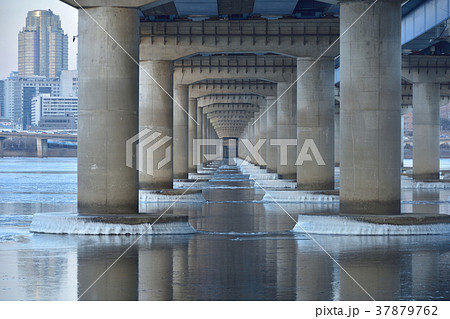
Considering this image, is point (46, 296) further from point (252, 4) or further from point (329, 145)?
point (329, 145)

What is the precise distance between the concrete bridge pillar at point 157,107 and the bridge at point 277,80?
0.18 feet

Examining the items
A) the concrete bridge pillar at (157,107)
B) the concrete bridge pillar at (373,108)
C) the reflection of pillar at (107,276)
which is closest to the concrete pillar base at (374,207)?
the concrete bridge pillar at (373,108)

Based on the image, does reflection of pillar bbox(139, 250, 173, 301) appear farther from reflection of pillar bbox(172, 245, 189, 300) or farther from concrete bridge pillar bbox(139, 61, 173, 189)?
concrete bridge pillar bbox(139, 61, 173, 189)

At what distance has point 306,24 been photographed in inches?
1786

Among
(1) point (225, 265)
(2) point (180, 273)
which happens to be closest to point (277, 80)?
(1) point (225, 265)

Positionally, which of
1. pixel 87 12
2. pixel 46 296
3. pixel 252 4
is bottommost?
pixel 46 296

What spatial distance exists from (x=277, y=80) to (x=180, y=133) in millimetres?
8128

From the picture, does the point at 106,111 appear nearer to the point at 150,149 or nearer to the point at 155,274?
the point at 155,274

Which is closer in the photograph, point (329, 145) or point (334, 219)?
point (334, 219)

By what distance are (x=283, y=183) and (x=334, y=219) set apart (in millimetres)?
30677
